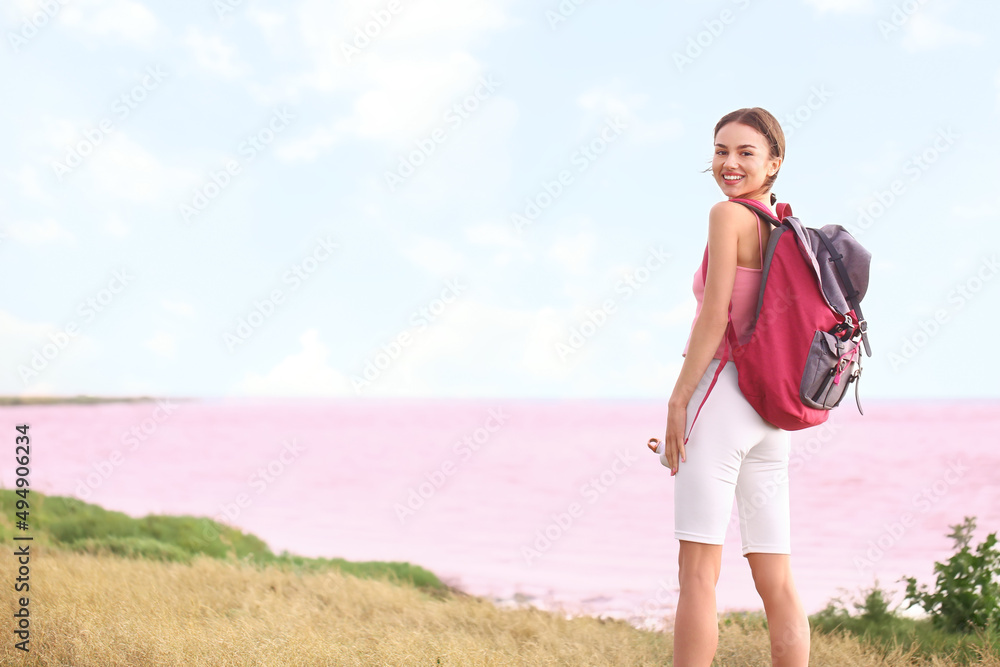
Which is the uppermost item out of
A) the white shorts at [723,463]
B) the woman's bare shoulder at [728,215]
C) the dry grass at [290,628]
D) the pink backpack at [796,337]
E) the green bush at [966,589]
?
the woman's bare shoulder at [728,215]

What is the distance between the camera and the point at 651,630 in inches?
175

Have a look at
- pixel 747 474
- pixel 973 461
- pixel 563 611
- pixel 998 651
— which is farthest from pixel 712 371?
pixel 973 461

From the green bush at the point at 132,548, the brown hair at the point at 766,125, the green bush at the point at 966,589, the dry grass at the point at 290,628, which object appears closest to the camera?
the brown hair at the point at 766,125

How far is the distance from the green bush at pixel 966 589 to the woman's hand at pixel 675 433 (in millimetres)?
2259

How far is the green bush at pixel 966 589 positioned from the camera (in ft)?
12.8

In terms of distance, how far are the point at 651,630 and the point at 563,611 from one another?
23.1 inches

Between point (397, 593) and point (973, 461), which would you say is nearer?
point (397, 593)

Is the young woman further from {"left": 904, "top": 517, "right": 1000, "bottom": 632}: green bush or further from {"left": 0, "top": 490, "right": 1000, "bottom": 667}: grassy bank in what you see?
{"left": 904, "top": 517, "right": 1000, "bottom": 632}: green bush

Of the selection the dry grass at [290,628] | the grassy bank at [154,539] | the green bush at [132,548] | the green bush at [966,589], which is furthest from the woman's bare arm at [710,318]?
the green bush at [132,548]

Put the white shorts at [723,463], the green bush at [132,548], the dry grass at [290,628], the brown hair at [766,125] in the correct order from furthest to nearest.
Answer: the green bush at [132,548]
the dry grass at [290,628]
the brown hair at [766,125]
the white shorts at [723,463]

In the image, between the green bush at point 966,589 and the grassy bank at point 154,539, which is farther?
the grassy bank at point 154,539

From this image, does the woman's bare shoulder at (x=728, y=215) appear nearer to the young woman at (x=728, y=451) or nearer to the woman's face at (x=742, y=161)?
the young woman at (x=728, y=451)

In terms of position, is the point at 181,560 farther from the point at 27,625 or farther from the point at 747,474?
the point at 747,474

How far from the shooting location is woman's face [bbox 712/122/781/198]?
2594 millimetres
